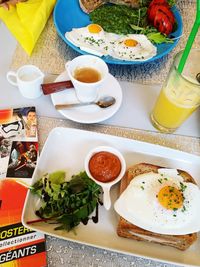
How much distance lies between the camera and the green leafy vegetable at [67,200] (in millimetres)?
800

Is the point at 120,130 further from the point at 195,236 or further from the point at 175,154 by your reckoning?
the point at 195,236

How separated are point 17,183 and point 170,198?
438 mm

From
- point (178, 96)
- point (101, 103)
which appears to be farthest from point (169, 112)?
point (101, 103)

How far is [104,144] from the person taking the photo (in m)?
0.97

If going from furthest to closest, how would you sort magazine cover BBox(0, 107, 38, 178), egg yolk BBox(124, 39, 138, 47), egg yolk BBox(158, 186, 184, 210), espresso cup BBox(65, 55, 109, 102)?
egg yolk BBox(124, 39, 138, 47) < espresso cup BBox(65, 55, 109, 102) < magazine cover BBox(0, 107, 38, 178) < egg yolk BBox(158, 186, 184, 210)

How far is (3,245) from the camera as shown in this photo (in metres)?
0.79

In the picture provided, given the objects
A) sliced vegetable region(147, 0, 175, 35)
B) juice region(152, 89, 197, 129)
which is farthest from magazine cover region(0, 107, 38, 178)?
sliced vegetable region(147, 0, 175, 35)

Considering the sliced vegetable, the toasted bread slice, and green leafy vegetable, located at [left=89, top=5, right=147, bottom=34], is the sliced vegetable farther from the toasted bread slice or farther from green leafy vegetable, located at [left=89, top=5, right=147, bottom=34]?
the toasted bread slice

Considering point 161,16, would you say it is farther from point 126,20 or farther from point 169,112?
point 169,112

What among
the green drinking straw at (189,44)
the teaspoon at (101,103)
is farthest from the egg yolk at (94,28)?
the green drinking straw at (189,44)

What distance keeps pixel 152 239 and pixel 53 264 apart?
0.87ft

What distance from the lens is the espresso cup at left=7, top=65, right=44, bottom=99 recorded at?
106 cm

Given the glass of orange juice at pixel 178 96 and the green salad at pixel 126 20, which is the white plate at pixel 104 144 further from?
the green salad at pixel 126 20

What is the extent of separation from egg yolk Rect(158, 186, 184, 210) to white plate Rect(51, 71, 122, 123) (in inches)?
13.9
